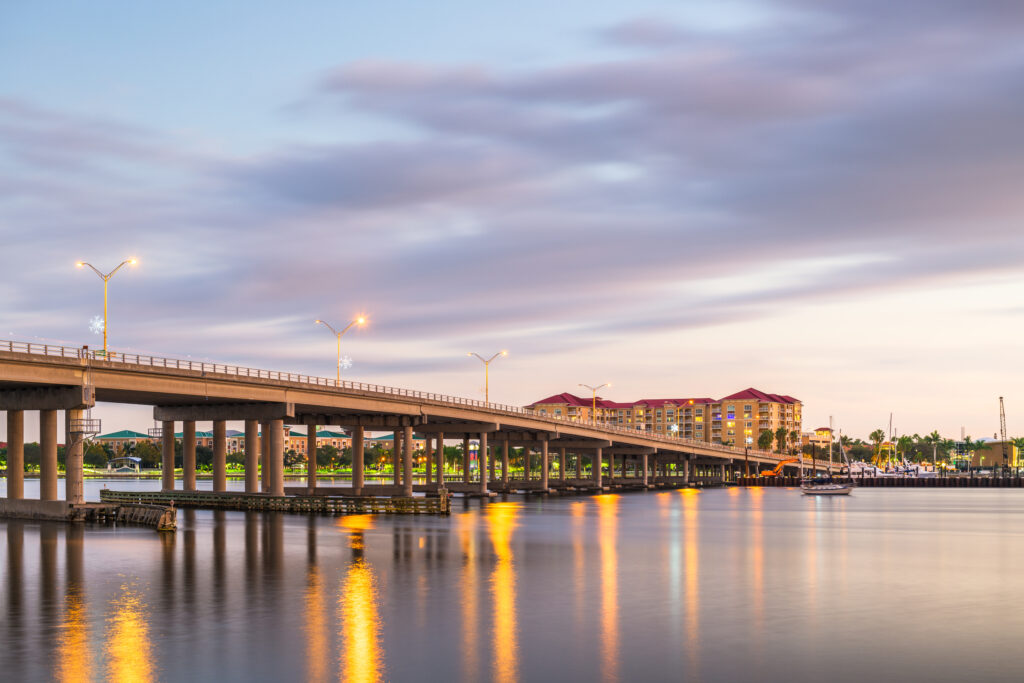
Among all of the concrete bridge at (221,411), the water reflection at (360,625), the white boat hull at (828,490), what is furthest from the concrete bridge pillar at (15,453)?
the white boat hull at (828,490)

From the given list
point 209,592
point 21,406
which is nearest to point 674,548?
point 209,592

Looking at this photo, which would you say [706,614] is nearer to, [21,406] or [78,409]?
[78,409]

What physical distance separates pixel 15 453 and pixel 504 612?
209ft

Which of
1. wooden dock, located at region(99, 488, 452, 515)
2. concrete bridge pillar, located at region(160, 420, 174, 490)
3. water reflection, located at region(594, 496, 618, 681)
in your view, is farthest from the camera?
concrete bridge pillar, located at region(160, 420, 174, 490)

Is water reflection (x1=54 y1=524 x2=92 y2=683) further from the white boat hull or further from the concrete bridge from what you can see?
the white boat hull

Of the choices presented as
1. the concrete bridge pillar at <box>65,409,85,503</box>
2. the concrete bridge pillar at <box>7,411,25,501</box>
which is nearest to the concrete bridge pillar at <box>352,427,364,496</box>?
the concrete bridge pillar at <box>7,411,25,501</box>

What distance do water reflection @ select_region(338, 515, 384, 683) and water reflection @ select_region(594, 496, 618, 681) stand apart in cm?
569

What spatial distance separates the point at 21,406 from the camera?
8012cm

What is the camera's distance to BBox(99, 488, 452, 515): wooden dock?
90594mm

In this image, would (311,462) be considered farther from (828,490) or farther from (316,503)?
(828,490)

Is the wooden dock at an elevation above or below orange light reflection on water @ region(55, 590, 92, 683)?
below

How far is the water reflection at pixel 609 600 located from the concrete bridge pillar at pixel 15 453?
46.2 m

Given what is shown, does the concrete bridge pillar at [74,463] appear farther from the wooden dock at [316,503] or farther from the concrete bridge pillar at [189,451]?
the concrete bridge pillar at [189,451]

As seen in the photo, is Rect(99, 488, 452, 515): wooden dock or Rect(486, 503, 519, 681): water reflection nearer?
Rect(486, 503, 519, 681): water reflection
